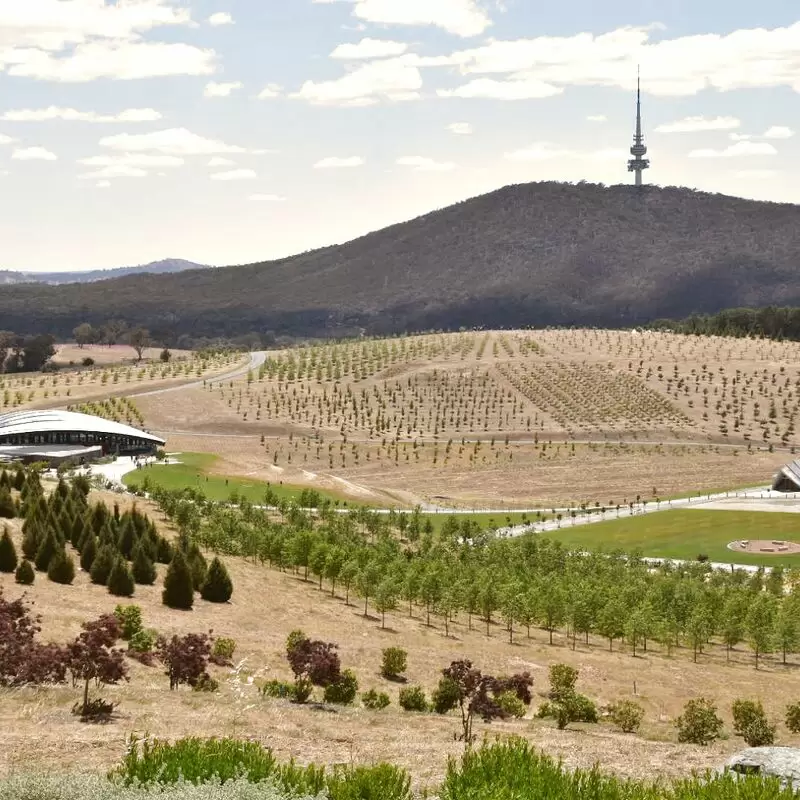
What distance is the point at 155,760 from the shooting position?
18.8m

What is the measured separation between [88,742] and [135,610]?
15.9 m

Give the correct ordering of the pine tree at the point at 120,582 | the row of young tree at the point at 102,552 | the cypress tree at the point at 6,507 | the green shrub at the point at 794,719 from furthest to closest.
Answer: the cypress tree at the point at 6,507, the row of young tree at the point at 102,552, the pine tree at the point at 120,582, the green shrub at the point at 794,719

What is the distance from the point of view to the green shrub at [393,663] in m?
41.2

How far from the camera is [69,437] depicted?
371 ft

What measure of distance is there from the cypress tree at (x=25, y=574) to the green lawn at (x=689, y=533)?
43.3 meters

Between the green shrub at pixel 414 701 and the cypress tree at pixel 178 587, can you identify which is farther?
the cypress tree at pixel 178 587

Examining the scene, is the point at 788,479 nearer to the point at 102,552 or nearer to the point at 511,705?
the point at 102,552

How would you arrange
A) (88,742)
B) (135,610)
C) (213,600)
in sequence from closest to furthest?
(88,742) → (135,610) → (213,600)

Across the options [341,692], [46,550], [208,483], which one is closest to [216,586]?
[46,550]

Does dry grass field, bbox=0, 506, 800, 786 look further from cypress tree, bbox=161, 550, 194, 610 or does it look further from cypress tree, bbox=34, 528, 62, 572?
cypress tree, bbox=34, 528, 62, 572

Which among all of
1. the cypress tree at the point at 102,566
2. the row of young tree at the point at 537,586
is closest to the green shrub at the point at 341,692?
the cypress tree at the point at 102,566

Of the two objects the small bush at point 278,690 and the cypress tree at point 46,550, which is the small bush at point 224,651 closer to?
the small bush at point 278,690

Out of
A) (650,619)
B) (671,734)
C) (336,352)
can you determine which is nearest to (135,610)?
(671,734)

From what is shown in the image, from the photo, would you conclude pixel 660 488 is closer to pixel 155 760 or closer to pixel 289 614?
pixel 289 614
